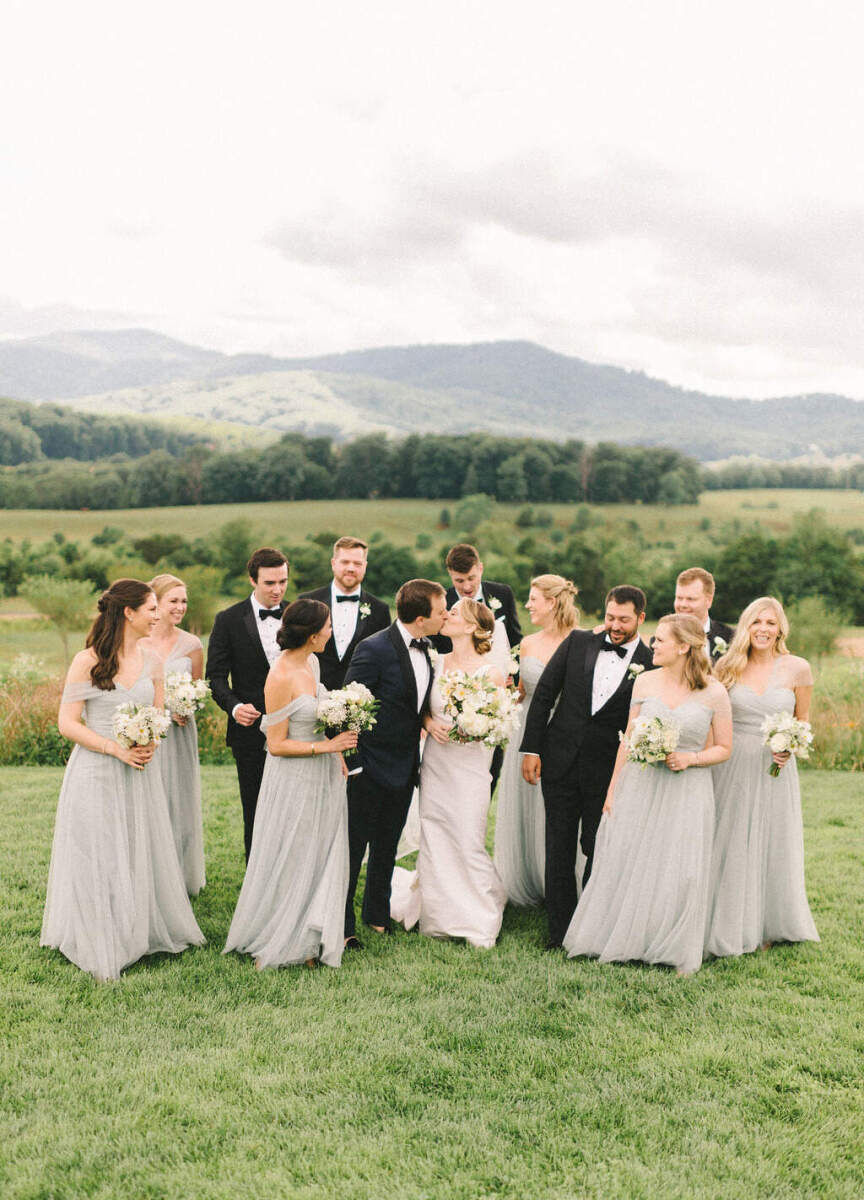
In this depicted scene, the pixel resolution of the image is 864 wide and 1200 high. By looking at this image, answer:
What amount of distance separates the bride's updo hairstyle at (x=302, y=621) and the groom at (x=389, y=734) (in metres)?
0.67

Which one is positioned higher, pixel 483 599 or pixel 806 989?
pixel 483 599

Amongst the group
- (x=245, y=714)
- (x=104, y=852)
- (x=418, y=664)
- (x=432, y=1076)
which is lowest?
(x=432, y=1076)

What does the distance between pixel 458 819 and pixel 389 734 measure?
82 cm

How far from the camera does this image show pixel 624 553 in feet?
221

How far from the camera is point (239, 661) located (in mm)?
7199

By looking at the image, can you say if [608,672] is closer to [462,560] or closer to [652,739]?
[652,739]

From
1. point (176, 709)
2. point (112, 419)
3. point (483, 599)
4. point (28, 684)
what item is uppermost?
point (112, 419)

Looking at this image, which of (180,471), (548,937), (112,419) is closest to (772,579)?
(180,471)

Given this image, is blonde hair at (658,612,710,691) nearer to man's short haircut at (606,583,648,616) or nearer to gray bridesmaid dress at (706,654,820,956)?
man's short haircut at (606,583,648,616)

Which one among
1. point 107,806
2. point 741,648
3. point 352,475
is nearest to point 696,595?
point 741,648

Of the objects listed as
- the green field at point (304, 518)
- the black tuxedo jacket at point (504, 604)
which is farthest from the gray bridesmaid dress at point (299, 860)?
the green field at point (304, 518)

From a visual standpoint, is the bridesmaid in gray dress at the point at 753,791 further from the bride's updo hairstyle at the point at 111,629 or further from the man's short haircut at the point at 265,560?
the bride's updo hairstyle at the point at 111,629

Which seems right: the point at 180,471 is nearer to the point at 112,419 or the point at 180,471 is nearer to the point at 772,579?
the point at 112,419

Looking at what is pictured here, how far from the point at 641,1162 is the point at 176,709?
4.26 metres
